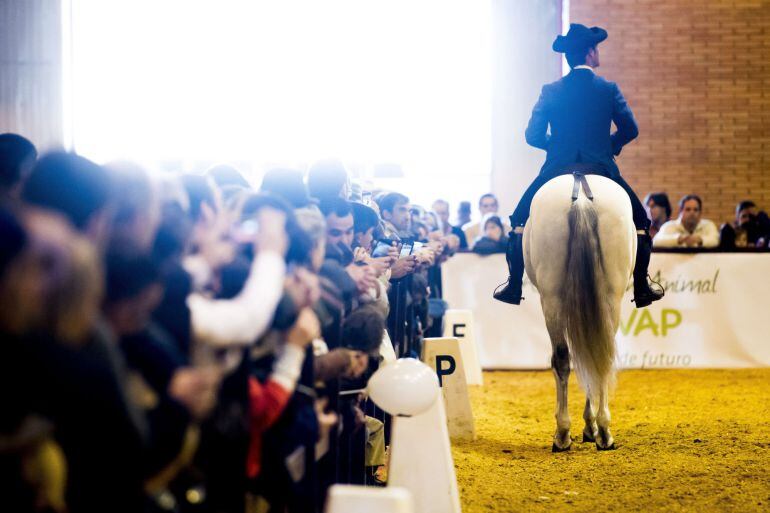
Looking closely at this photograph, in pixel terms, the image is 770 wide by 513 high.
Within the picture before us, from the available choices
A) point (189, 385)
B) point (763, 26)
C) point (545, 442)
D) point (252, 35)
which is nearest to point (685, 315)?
point (545, 442)

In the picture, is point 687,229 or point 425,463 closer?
point 425,463

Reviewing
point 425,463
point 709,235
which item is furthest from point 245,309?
point 709,235

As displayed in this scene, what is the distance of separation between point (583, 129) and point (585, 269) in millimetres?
1023

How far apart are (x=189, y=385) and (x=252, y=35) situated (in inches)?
517

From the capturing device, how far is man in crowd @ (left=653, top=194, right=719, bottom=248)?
35.6 ft

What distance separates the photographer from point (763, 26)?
545 inches

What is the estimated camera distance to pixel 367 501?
108 inches

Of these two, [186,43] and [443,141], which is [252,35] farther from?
[443,141]

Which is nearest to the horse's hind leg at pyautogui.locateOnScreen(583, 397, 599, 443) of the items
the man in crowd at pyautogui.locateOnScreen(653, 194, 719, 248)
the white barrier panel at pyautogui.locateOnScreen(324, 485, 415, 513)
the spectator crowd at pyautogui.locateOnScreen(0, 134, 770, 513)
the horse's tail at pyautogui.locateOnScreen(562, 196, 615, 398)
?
the horse's tail at pyautogui.locateOnScreen(562, 196, 615, 398)

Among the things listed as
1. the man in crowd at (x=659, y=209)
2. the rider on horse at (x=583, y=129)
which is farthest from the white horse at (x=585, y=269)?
the man in crowd at (x=659, y=209)

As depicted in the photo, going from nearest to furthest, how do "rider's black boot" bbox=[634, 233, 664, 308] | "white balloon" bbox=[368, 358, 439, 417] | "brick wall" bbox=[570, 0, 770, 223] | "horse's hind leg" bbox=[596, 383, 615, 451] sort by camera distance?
"white balloon" bbox=[368, 358, 439, 417]
"horse's hind leg" bbox=[596, 383, 615, 451]
"rider's black boot" bbox=[634, 233, 664, 308]
"brick wall" bbox=[570, 0, 770, 223]

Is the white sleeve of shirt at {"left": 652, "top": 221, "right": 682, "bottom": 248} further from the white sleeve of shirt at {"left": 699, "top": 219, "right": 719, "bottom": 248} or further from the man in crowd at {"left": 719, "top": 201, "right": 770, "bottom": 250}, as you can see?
the man in crowd at {"left": 719, "top": 201, "right": 770, "bottom": 250}

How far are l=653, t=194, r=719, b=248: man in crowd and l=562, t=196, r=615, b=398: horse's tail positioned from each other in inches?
218

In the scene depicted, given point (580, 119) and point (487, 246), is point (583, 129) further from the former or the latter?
point (487, 246)
